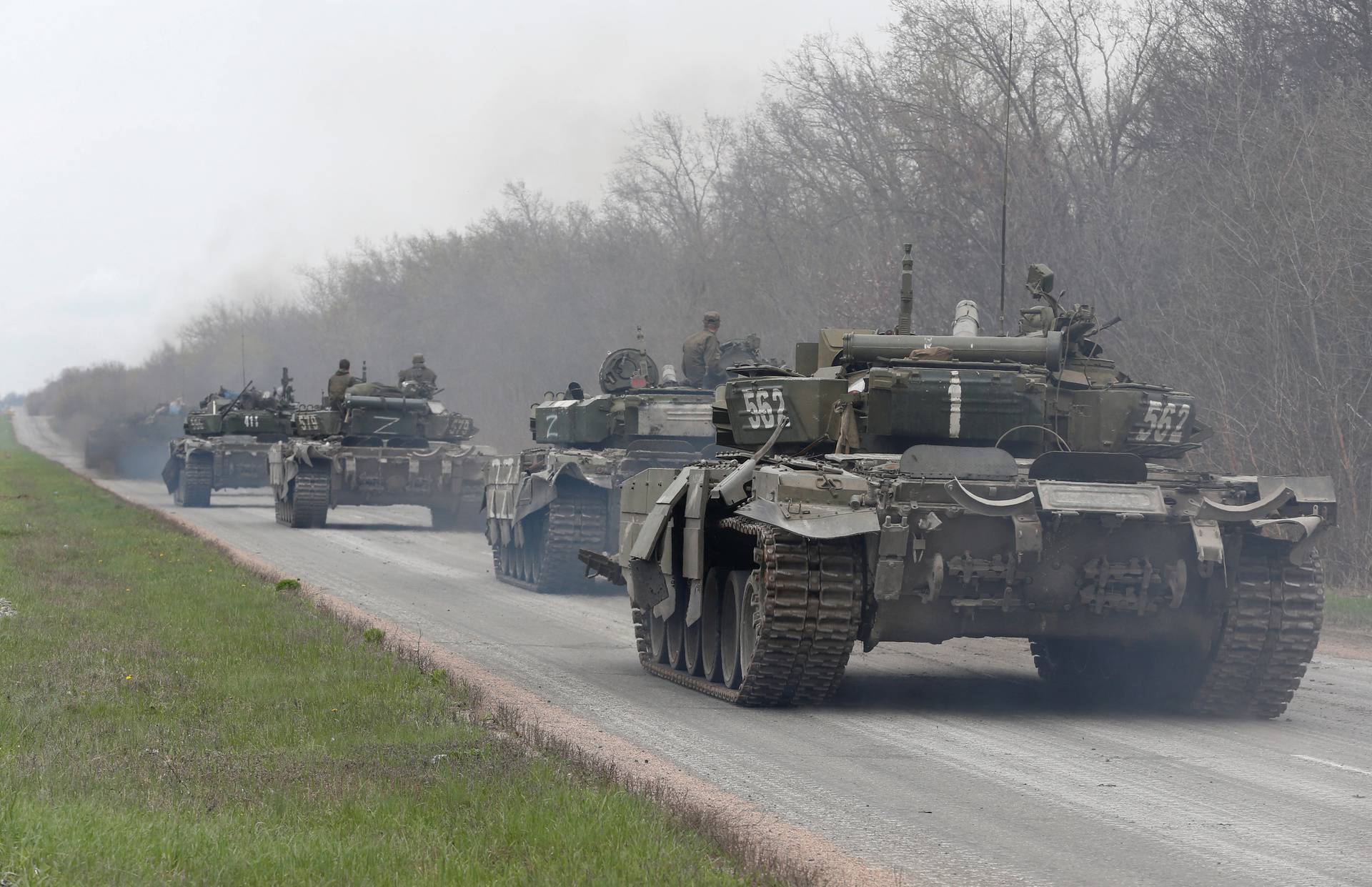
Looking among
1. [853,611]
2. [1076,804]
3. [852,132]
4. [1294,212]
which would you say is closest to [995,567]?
[853,611]

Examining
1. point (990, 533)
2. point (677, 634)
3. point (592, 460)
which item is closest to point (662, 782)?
point (990, 533)

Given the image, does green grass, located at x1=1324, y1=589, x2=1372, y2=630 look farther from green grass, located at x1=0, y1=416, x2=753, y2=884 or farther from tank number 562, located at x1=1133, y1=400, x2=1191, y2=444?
green grass, located at x1=0, y1=416, x2=753, y2=884

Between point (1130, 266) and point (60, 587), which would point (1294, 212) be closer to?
point (1130, 266)

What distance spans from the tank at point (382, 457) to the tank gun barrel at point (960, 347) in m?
18.0

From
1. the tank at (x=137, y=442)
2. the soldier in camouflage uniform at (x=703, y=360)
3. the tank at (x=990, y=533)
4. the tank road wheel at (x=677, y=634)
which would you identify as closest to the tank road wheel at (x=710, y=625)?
the tank at (x=990, y=533)

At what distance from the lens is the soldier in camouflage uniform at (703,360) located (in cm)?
2030

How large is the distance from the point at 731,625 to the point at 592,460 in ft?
28.4

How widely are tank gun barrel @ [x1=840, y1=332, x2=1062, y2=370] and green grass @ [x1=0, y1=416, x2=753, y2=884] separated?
11.4ft

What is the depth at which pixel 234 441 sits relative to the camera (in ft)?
121

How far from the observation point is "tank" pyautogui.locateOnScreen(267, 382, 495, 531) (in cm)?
2895

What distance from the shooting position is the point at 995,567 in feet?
33.5

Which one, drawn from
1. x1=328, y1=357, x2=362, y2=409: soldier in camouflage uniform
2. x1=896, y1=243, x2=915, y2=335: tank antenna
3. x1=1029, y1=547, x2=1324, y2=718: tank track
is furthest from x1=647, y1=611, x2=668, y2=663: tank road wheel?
x1=328, y1=357, x2=362, y2=409: soldier in camouflage uniform

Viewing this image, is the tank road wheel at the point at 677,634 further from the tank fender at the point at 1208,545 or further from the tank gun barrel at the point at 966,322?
the tank fender at the point at 1208,545

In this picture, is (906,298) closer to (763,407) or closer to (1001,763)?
(763,407)
